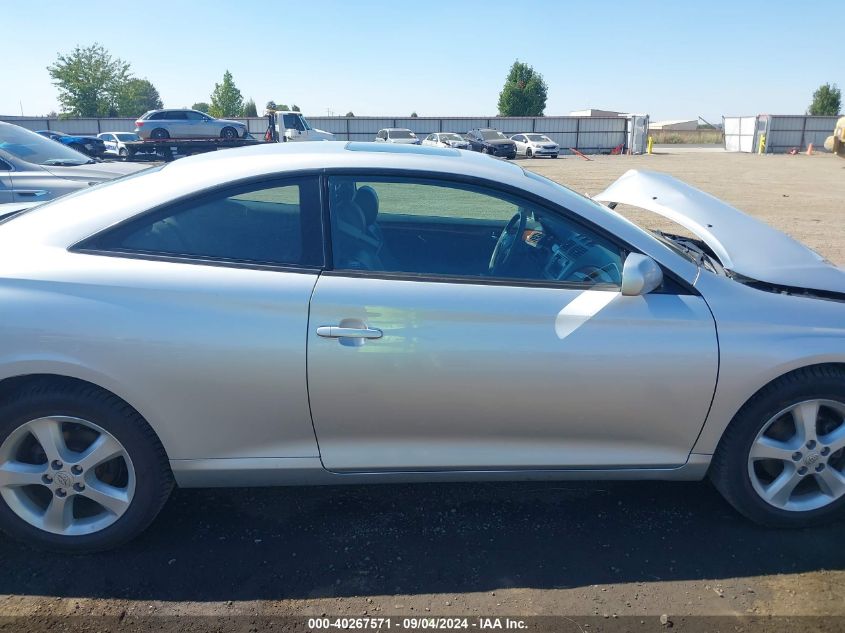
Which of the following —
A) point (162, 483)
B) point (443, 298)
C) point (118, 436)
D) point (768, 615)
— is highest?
point (443, 298)

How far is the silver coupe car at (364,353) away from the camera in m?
2.34

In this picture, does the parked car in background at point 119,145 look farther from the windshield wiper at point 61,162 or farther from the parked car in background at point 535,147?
the windshield wiper at point 61,162

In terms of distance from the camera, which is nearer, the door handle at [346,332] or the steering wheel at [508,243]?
the door handle at [346,332]

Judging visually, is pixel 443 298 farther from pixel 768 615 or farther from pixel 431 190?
pixel 768 615

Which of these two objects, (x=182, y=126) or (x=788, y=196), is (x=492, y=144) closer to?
(x=182, y=126)

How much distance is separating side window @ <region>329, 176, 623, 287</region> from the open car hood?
0.66 metres

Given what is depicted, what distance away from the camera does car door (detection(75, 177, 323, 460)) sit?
2.33 m

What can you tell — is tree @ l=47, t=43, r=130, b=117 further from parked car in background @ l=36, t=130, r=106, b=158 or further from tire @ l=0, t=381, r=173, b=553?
tire @ l=0, t=381, r=173, b=553

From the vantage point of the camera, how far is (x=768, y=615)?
227 cm

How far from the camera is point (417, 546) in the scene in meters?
2.62

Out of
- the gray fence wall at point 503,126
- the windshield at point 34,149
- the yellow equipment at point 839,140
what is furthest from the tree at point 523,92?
the windshield at point 34,149

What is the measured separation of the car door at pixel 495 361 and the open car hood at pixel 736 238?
509mm

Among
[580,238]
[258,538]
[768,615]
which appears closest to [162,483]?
[258,538]

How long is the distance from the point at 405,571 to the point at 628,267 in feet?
4.84
